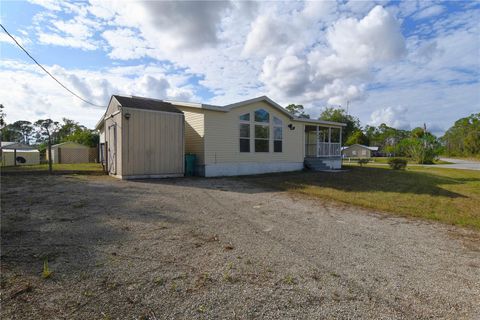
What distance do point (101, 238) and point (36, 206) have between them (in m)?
2.80

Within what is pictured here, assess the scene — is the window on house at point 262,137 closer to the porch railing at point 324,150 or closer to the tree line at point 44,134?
the porch railing at point 324,150

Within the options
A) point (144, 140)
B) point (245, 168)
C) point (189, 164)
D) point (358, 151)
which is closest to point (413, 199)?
point (245, 168)

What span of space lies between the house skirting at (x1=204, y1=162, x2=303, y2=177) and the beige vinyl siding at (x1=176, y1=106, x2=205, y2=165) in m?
0.63

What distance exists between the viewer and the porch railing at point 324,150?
18.1m

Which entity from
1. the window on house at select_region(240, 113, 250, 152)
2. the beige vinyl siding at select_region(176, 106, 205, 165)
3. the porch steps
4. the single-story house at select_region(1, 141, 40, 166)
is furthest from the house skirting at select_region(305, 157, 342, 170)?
the single-story house at select_region(1, 141, 40, 166)

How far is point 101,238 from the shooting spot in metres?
3.90

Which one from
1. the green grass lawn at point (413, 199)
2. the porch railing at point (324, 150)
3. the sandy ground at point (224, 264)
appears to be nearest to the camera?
the sandy ground at point (224, 264)

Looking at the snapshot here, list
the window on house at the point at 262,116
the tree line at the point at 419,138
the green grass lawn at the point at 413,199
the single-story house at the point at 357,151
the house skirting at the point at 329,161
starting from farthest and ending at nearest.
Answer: the single-story house at the point at 357,151 → the tree line at the point at 419,138 → the house skirting at the point at 329,161 → the window on house at the point at 262,116 → the green grass lawn at the point at 413,199

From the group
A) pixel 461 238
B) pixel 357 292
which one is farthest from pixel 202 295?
pixel 461 238

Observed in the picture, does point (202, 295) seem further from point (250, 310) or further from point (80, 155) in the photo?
point (80, 155)

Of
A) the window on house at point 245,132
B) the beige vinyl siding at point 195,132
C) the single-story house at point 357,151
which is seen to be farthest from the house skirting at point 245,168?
the single-story house at point 357,151

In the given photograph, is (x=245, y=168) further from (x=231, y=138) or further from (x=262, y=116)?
(x=262, y=116)

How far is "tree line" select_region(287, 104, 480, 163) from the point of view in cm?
3291

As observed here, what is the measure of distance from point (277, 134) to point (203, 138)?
494 centimetres
